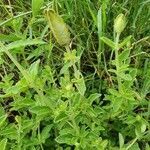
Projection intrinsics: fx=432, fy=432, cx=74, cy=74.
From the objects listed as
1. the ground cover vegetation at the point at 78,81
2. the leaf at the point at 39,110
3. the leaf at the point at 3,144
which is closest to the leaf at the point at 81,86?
the ground cover vegetation at the point at 78,81

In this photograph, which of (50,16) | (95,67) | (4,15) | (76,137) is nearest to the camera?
(50,16)

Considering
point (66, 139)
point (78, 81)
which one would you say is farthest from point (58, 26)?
point (66, 139)

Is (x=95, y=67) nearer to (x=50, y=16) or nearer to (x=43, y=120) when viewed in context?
(x=43, y=120)

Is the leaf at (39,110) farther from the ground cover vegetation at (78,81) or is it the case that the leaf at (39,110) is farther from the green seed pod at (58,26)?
the green seed pod at (58,26)

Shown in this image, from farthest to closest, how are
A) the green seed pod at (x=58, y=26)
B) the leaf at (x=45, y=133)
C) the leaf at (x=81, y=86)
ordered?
the leaf at (x=45, y=133) < the leaf at (x=81, y=86) < the green seed pod at (x=58, y=26)

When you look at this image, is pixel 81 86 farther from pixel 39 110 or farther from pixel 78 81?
pixel 39 110

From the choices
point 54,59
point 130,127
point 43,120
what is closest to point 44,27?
point 54,59

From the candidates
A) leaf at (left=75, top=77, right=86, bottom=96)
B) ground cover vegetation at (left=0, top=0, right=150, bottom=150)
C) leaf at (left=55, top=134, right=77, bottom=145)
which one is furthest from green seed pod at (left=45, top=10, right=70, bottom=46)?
leaf at (left=55, top=134, right=77, bottom=145)

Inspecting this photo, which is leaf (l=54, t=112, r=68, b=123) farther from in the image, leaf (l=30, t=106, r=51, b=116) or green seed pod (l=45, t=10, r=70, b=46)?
green seed pod (l=45, t=10, r=70, b=46)
